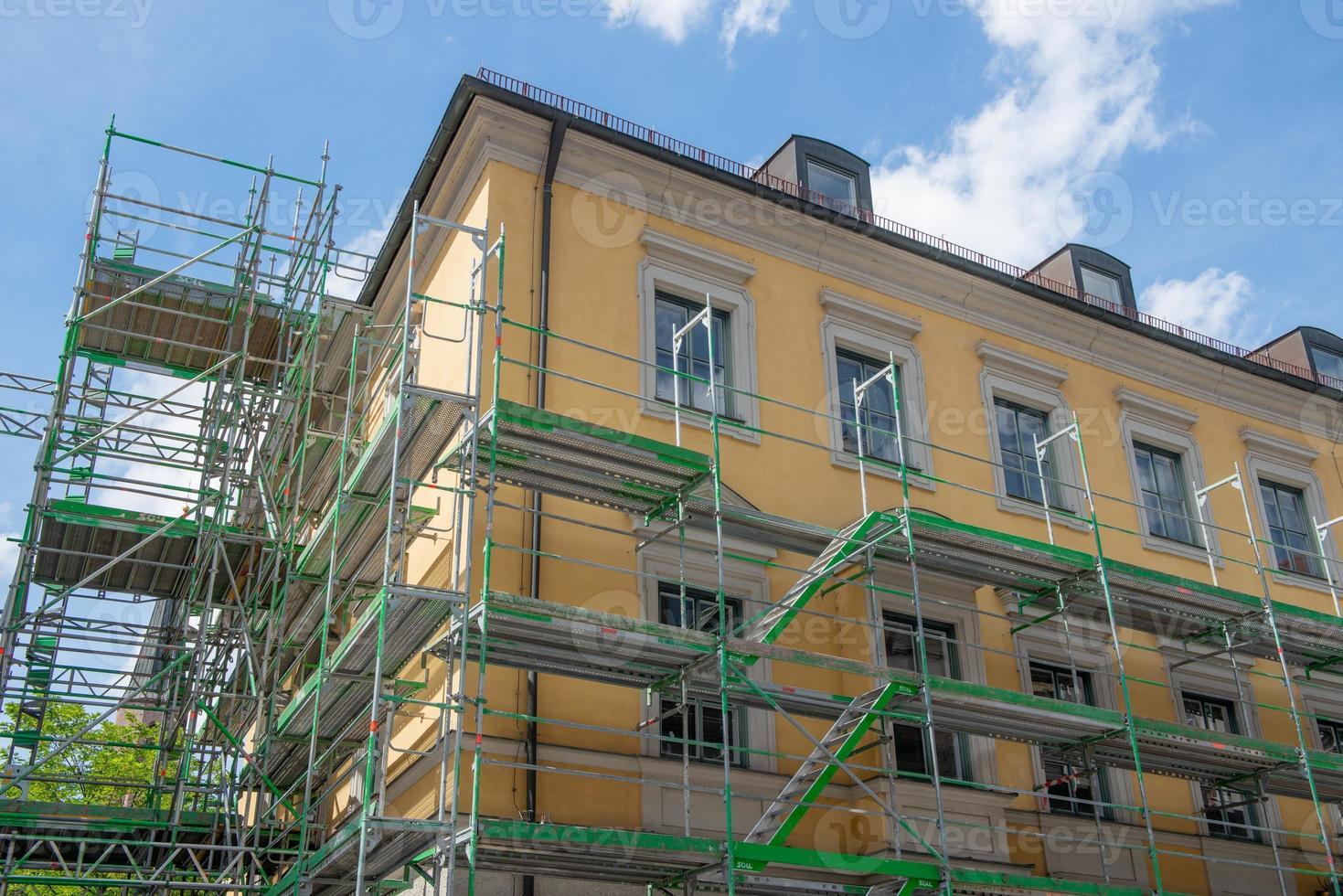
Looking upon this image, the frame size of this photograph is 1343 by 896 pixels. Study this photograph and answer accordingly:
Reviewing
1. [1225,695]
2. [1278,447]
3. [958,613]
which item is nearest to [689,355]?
[958,613]

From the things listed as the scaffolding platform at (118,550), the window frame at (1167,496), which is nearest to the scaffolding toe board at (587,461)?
the scaffolding platform at (118,550)

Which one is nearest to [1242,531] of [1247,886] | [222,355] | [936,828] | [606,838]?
[1247,886]

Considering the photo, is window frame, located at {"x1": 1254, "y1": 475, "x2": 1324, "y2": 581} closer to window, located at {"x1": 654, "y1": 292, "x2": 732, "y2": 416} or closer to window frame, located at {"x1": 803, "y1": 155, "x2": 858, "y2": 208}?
window frame, located at {"x1": 803, "y1": 155, "x2": 858, "y2": 208}

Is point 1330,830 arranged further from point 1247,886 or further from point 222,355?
point 222,355

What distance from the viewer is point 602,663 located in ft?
37.2

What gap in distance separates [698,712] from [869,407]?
203 inches

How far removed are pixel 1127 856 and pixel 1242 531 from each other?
5.79 m

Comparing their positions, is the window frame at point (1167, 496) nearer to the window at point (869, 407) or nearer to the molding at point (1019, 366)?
the molding at point (1019, 366)

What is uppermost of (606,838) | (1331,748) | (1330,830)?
(1331,748)

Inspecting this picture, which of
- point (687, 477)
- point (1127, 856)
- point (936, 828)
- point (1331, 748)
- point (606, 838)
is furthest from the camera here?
point (1331, 748)

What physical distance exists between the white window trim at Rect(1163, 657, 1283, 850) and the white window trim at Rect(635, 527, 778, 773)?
19.3ft

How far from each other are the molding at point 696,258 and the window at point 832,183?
99.9 inches

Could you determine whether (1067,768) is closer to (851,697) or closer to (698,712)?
(851,697)

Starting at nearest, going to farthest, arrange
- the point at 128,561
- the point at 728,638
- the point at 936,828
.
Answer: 1. the point at 728,638
2. the point at 936,828
3. the point at 128,561
